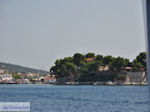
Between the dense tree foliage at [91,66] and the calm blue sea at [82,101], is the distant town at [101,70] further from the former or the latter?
the calm blue sea at [82,101]

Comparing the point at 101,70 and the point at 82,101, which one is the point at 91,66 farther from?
the point at 82,101

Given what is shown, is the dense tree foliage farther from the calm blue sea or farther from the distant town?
the calm blue sea

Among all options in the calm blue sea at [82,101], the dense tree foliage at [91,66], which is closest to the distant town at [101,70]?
the dense tree foliage at [91,66]

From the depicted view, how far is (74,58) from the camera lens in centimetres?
4431

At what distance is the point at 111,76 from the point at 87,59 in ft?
17.2

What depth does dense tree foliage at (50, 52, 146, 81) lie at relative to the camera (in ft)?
131

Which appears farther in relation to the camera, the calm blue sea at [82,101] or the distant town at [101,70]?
the distant town at [101,70]

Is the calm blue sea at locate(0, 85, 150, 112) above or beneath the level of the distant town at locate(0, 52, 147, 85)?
beneath

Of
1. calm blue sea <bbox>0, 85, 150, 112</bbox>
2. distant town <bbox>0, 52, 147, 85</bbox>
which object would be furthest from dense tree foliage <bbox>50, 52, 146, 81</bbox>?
calm blue sea <bbox>0, 85, 150, 112</bbox>

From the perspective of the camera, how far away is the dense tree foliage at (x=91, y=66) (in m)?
39.8

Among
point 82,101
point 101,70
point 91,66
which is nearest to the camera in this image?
point 82,101

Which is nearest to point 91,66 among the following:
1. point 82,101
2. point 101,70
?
point 101,70

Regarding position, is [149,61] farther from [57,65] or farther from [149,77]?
[57,65]

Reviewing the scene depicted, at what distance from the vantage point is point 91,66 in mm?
40312
